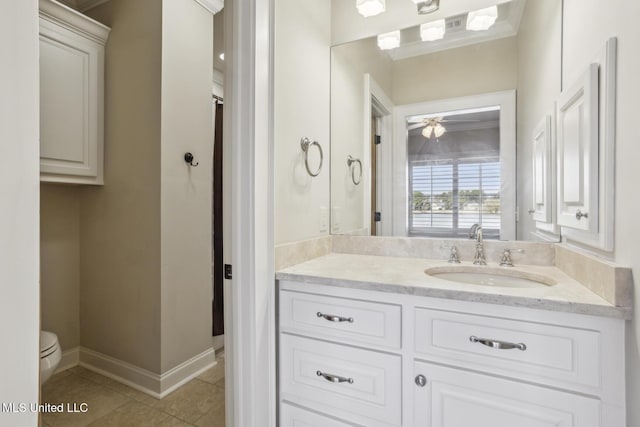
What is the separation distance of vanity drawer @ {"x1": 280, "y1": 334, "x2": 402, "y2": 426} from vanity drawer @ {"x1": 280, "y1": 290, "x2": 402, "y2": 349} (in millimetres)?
40

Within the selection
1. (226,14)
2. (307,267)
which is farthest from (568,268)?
(226,14)

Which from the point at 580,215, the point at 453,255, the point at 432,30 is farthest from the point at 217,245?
the point at 580,215

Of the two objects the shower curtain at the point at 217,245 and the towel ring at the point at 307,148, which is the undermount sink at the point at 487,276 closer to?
the towel ring at the point at 307,148

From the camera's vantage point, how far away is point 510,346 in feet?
2.86

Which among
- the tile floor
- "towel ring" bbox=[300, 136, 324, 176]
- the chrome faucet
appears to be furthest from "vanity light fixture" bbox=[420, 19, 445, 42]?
the tile floor

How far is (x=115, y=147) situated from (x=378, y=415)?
221 cm

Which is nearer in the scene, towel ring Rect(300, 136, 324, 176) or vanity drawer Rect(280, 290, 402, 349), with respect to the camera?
vanity drawer Rect(280, 290, 402, 349)

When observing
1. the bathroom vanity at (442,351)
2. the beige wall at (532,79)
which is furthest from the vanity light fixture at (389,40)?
the bathroom vanity at (442,351)

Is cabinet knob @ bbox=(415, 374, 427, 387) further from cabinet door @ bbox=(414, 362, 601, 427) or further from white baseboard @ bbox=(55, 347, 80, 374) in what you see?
white baseboard @ bbox=(55, 347, 80, 374)

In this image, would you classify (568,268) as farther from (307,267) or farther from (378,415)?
(307,267)

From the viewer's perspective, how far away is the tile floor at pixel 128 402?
5.56ft

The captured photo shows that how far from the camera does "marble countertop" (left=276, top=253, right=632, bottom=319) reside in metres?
0.82

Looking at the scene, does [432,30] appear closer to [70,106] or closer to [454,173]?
[454,173]

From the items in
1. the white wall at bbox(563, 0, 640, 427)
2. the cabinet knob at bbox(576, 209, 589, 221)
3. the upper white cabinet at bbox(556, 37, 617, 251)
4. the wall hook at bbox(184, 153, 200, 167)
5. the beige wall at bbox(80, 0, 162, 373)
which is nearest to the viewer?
the white wall at bbox(563, 0, 640, 427)
